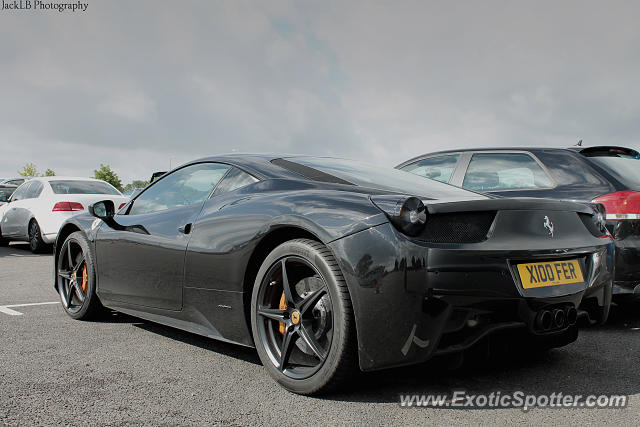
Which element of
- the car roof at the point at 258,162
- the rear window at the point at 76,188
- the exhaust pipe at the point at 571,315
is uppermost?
the car roof at the point at 258,162

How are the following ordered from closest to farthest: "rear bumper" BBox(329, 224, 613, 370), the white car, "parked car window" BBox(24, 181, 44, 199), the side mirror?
"rear bumper" BBox(329, 224, 613, 370)
the side mirror
the white car
"parked car window" BBox(24, 181, 44, 199)

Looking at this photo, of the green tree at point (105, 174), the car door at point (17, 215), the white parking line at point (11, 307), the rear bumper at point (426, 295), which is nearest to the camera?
the rear bumper at point (426, 295)

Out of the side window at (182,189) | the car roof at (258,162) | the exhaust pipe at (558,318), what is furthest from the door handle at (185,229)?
the exhaust pipe at (558,318)

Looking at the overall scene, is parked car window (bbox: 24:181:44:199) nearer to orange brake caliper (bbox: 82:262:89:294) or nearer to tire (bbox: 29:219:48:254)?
tire (bbox: 29:219:48:254)

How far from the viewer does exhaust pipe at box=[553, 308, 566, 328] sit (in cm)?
254

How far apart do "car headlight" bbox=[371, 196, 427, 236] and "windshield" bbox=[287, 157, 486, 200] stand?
13.1 inches

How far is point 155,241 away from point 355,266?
1627mm

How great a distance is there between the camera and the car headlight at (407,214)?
2.37 m

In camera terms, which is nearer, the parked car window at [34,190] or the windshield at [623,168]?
the windshield at [623,168]

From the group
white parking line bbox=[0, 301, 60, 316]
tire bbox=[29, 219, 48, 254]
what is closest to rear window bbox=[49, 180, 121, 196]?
tire bbox=[29, 219, 48, 254]

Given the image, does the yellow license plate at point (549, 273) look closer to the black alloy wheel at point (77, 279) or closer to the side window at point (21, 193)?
the black alloy wheel at point (77, 279)

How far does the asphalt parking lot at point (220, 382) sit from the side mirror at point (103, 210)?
80cm

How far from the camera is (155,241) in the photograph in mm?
3537

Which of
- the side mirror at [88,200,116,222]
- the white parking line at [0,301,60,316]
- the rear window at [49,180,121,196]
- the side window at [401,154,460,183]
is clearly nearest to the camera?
the side mirror at [88,200,116,222]
